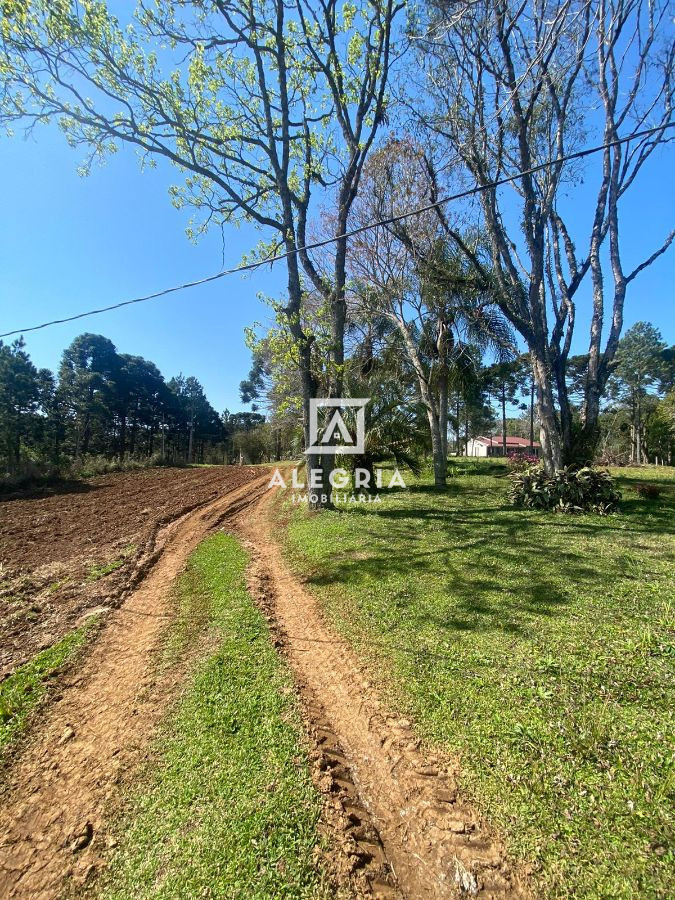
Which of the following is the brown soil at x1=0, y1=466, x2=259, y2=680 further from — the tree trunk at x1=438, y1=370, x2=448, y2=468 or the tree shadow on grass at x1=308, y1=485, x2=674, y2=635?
→ the tree trunk at x1=438, y1=370, x2=448, y2=468

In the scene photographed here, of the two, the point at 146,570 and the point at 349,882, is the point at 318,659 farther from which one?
the point at 146,570

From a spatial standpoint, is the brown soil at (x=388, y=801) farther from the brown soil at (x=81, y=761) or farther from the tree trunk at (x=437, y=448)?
the tree trunk at (x=437, y=448)

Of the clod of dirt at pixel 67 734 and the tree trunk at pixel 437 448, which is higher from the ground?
the tree trunk at pixel 437 448

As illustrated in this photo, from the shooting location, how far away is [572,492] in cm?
862

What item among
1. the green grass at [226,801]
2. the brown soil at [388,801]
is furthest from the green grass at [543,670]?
the green grass at [226,801]

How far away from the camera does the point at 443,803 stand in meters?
1.94

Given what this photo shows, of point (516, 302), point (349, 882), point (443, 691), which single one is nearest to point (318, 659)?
point (443, 691)

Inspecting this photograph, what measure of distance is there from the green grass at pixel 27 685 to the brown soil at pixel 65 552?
153mm

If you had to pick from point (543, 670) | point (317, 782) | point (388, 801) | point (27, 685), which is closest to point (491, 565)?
point (543, 670)

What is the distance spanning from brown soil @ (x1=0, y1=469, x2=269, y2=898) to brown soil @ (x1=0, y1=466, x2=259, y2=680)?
2.42 ft

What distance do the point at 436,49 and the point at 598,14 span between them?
3.73m

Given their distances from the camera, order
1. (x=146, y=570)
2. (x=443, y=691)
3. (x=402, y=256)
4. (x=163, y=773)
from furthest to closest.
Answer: (x=402, y=256), (x=146, y=570), (x=443, y=691), (x=163, y=773)

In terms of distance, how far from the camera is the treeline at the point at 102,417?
20.4 meters

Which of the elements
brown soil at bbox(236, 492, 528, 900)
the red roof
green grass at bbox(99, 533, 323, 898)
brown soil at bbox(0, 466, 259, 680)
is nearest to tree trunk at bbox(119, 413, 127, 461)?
brown soil at bbox(0, 466, 259, 680)
